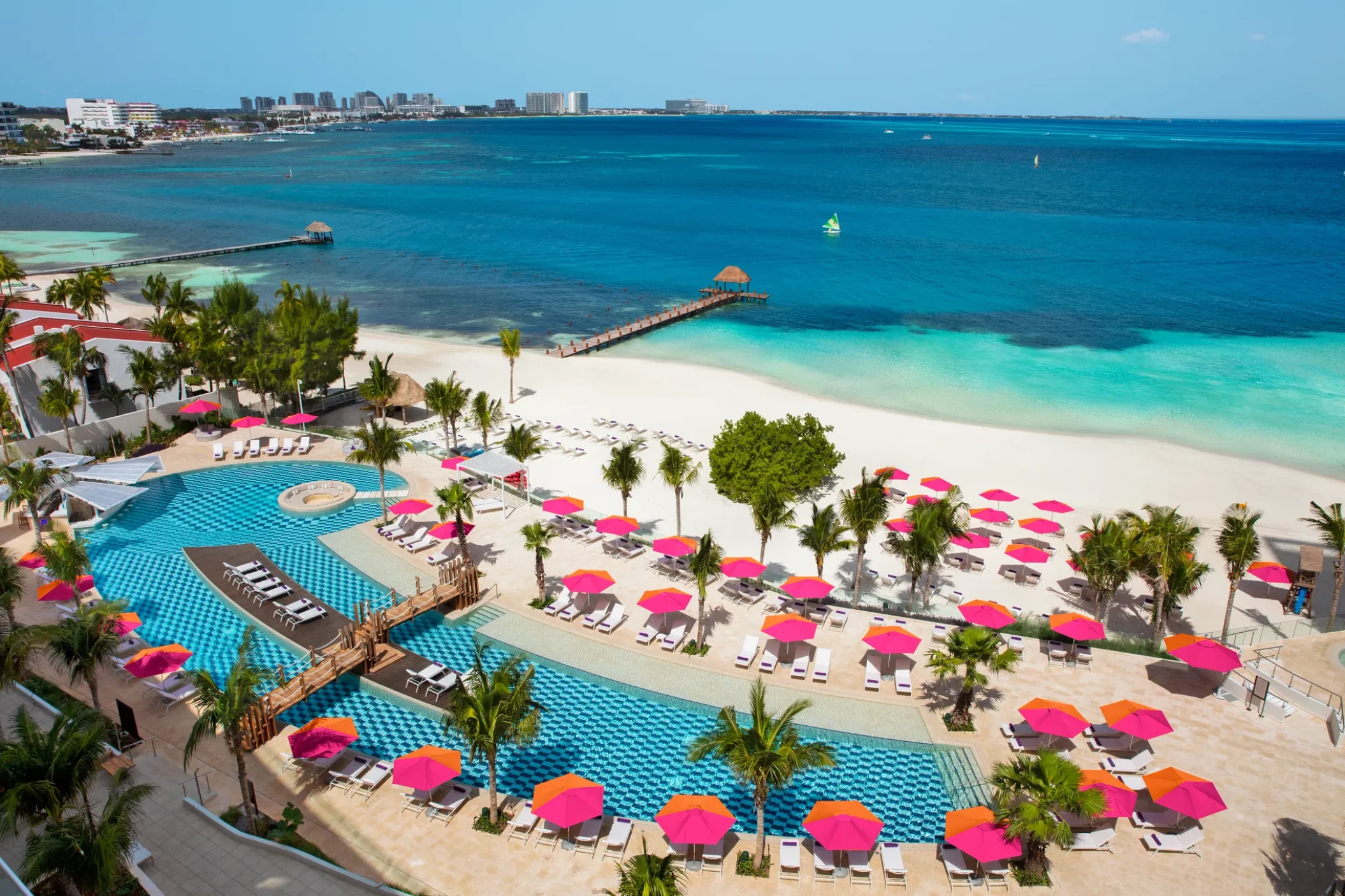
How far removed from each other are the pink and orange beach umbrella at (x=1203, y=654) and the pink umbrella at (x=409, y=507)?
2215cm

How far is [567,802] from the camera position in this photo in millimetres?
15258

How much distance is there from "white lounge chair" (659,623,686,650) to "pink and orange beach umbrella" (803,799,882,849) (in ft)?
25.0

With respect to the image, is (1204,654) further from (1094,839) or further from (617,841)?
(617,841)

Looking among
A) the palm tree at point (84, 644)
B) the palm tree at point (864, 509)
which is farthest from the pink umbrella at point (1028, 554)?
the palm tree at point (84, 644)

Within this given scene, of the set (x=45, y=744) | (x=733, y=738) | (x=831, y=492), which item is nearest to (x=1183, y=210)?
(x=831, y=492)

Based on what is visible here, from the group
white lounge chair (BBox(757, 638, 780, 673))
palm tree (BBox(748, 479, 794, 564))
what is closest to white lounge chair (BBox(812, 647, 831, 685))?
white lounge chair (BBox(757, 638, 780, 673))

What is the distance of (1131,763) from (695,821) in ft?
32.7

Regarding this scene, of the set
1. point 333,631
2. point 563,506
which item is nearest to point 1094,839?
point 563,506

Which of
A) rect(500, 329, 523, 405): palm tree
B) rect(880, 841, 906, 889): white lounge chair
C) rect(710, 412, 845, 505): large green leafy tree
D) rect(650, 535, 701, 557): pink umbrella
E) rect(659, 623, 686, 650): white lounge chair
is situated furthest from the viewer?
rect(500, 329, 523, 405): palm tree

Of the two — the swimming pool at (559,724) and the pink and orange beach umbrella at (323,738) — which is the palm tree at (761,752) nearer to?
the swimming pool at (559,724)

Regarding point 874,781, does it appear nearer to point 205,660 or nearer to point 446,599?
point 446,599

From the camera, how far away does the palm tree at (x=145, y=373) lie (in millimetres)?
32906

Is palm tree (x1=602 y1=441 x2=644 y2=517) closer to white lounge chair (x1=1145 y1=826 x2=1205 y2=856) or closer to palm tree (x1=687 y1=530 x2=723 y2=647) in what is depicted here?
palm tree (x1=687 y1=530 x2=723 y2=647)

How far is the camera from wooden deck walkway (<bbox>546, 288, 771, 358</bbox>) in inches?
2099
